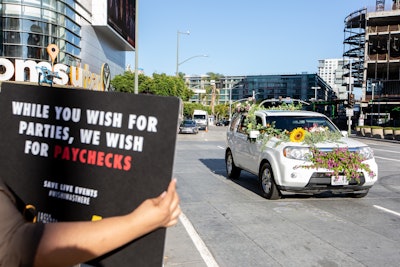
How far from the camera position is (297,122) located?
29.2 ft

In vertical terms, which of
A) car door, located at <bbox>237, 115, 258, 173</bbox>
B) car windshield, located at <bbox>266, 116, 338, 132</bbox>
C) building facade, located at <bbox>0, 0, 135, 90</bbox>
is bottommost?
car door, located at <bbox>237, 115, 258, 173</bbox>

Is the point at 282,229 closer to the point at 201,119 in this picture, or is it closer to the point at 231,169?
the point at 231,169

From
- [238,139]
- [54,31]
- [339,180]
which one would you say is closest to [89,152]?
[339,180]

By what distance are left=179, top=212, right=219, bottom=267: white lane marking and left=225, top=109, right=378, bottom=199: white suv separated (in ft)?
7.03

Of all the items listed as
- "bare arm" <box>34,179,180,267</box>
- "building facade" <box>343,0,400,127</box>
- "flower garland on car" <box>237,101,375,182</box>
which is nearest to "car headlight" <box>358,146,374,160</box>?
"flower garland on car" <box>237,101,375,182</box>

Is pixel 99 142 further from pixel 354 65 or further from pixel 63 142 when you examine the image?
pixel 354 65

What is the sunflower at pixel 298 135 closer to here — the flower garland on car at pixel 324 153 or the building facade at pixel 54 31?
the flower garland on car at pixel 324 153

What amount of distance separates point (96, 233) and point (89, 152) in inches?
19.7

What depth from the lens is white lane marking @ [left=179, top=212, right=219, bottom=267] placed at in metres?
4.57

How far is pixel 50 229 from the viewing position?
1559 mm

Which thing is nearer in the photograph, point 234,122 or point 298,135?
point 298,135

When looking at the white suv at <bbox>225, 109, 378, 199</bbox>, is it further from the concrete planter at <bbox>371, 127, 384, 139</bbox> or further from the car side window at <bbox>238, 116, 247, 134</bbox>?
the concrete planter at <bbox>371, 127, 384, 139</bbox>

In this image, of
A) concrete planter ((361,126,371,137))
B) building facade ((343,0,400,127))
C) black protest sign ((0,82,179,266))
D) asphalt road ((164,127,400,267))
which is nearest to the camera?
black protest sign ((0,82,179,266))

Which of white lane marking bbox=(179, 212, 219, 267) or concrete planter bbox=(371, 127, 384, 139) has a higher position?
concrete planter bbox=(371, 127, 384, 139)
